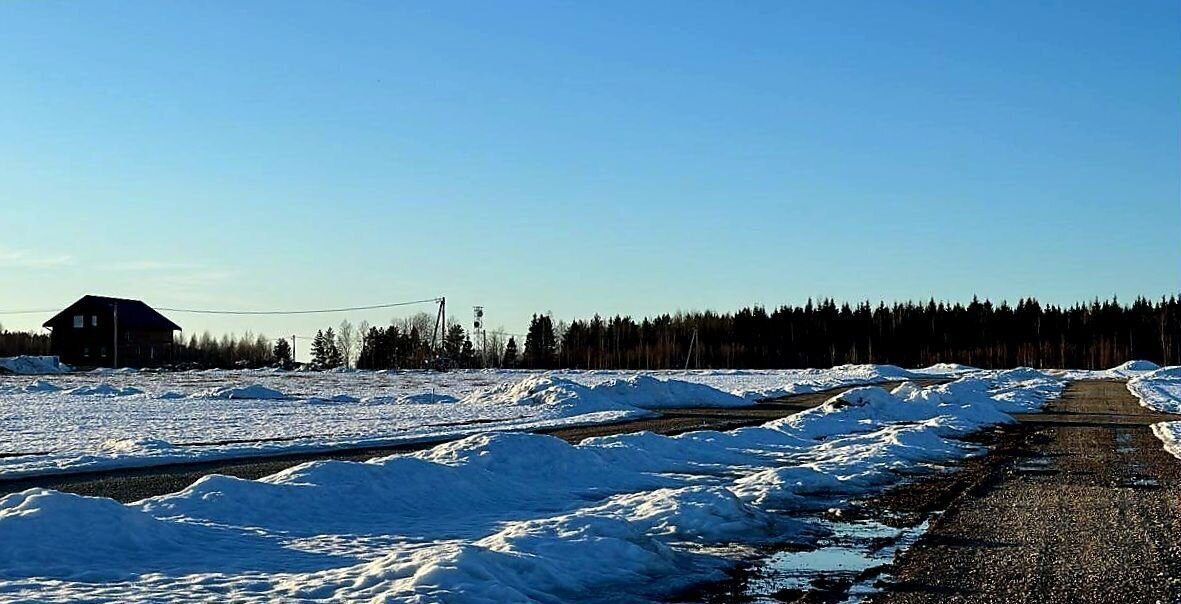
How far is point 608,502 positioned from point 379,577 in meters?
5.76

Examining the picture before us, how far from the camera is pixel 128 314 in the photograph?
323ft

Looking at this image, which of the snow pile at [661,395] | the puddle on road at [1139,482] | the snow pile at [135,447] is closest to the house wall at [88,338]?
the snow pile at [661,395]

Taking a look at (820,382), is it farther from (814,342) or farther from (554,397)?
(814,342)

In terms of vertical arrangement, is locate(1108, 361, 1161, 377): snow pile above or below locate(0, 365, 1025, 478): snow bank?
below

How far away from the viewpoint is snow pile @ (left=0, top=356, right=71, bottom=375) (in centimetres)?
8281

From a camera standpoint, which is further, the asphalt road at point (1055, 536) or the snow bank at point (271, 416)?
the snow bank at point (271, 416)

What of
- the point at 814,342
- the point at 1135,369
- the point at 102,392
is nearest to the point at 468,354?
the point at 814,342

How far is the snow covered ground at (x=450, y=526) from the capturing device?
8.33m

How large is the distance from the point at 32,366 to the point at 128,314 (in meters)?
13.3

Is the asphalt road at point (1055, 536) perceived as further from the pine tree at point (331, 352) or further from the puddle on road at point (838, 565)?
the pine tree at point (331, 352)

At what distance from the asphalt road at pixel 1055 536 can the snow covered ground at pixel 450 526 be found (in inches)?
61.6

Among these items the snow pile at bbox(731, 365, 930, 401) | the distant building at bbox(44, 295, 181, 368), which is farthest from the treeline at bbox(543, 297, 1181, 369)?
the distant building at bbox(44, 295, 181, 368)

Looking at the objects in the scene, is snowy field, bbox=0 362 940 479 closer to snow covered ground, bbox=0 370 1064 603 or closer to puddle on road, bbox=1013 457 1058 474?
snow covered ground, bbox=0 370 1064 603

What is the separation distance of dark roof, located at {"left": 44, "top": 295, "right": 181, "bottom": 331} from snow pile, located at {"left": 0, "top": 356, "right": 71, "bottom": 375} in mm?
7075
